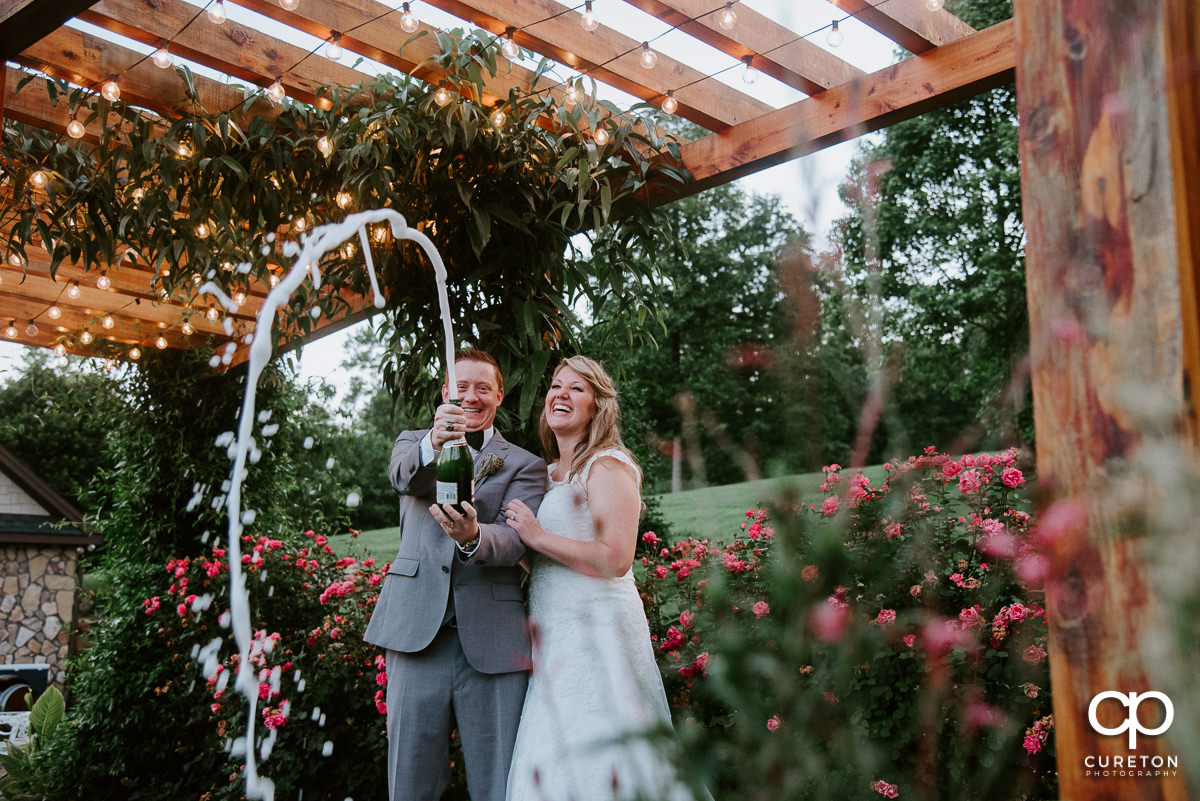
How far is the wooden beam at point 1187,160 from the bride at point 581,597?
1276mm

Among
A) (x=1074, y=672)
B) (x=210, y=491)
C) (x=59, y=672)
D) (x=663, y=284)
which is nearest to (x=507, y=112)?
(x=663, y=284)

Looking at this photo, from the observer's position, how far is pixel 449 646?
2.21 meters

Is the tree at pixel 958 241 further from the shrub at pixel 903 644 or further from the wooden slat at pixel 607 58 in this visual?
the shrub at pixel 903 644

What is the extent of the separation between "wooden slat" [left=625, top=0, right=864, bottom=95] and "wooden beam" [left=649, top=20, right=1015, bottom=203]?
0.29ft

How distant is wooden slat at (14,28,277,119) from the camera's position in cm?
289

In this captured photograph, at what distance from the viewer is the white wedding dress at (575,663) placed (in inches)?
79.0

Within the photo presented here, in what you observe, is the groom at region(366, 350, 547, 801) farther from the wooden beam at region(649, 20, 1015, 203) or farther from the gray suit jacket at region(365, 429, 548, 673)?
the wooden beam at region(649, 20, 1015, 203)

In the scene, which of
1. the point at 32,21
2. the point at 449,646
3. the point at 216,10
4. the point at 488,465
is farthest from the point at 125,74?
the point at 449,646

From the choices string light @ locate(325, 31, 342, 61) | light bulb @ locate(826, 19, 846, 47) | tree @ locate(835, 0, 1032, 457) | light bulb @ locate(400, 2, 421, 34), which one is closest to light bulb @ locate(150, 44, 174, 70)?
string light @ locate(325, 31, 342, 61)

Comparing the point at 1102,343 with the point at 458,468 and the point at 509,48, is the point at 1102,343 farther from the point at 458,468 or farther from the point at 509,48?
the point at 509,48

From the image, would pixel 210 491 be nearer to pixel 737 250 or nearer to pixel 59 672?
pixel 59 672

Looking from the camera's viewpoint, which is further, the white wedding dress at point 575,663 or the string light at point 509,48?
the string light at point 509,48
